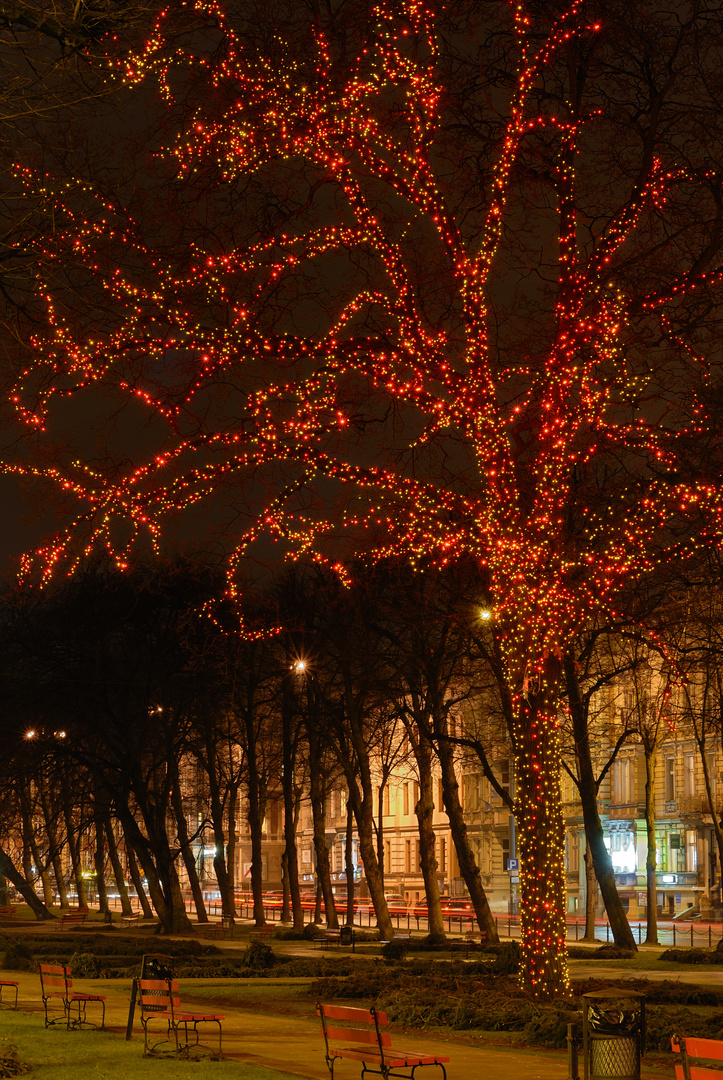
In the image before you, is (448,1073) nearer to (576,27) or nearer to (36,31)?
(36,31)

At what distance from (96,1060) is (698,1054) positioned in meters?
6.66

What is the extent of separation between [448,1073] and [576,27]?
39.0 ft

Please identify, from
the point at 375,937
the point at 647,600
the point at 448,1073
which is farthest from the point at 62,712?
the point at 448,1073

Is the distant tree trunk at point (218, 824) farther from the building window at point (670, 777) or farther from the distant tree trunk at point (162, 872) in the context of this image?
the building window at point (670, 777)

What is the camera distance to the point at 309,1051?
13852mm

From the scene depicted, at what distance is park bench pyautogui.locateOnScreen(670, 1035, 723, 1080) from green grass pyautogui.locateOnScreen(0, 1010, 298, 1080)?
14.1ft

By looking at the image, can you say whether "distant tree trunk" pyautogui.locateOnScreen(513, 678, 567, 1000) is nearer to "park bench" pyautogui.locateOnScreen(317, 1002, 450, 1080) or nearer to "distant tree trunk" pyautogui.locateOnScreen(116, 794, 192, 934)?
"park bench" pyautogui.locateOnScreen(317, 1002, 450, 1080)

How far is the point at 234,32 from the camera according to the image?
16.0 m

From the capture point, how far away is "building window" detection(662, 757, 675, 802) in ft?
205

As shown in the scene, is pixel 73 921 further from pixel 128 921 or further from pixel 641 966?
pixel 641 966

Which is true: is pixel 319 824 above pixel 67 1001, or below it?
below

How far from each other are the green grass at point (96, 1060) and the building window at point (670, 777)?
50680mm

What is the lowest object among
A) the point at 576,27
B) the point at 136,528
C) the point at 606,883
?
the point at 606,883

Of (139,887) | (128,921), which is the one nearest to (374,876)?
(139,887)
